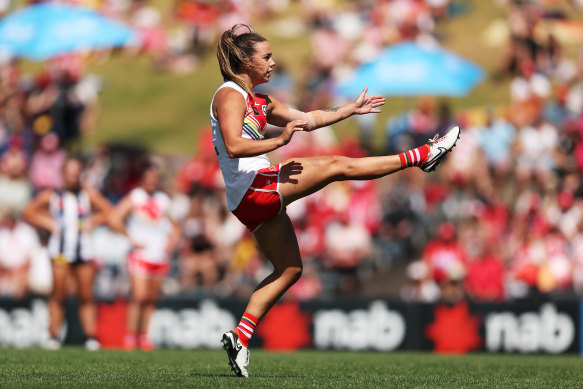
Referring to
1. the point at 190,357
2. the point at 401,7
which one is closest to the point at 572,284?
the point at 190,357

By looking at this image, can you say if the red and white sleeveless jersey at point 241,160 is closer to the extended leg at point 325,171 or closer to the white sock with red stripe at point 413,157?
the extended leg at point 325,171

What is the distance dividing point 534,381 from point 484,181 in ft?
29.4

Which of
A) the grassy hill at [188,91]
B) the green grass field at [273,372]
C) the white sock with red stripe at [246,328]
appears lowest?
the green grass field at [273,372]

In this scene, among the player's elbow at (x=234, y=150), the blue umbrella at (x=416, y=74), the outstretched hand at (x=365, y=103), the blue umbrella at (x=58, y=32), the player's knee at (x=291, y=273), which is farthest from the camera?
the blue umbrella at (x=416, y=74)

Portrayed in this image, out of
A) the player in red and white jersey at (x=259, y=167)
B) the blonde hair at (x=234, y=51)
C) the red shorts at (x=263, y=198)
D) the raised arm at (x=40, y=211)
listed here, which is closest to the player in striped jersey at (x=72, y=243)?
the raised arm at (x=40, y=211)

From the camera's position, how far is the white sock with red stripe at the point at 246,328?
23.1ft

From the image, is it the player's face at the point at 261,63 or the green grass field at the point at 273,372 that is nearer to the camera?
the green grass field at the point at 273,372

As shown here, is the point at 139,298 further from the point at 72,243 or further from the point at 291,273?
the point at 291,273

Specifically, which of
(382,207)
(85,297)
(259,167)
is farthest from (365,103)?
(382,207)

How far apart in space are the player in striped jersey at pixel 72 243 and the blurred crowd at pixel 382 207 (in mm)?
1556

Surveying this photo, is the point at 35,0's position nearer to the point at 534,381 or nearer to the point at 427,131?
the point at 427,131

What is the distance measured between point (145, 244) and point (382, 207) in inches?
213

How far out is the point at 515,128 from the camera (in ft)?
55.5

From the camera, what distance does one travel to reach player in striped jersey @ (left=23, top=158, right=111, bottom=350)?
12070mm
